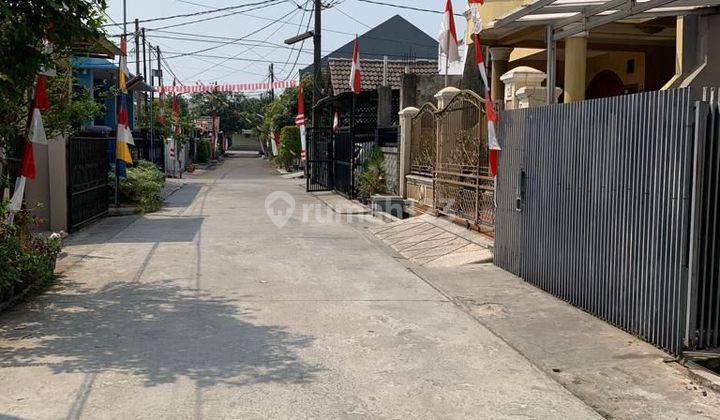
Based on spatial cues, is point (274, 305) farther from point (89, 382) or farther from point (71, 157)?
point (71, 157)

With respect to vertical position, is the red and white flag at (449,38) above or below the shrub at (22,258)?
above

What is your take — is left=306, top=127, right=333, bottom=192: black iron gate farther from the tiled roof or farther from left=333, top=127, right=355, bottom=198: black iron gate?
the tiled roof

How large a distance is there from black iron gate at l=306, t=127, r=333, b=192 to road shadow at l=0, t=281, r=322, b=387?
1746 centimetres

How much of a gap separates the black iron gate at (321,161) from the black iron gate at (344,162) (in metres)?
0.57

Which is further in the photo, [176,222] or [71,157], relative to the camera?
[176,222]

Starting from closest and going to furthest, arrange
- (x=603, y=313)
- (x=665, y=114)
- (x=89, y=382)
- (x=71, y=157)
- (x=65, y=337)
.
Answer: (x=89, y=382), (x=665, y=114), (x=65, y=337), (x=603, y=313), (x=71, y=157)

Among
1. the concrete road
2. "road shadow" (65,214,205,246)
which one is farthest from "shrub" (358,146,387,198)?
the concrete road

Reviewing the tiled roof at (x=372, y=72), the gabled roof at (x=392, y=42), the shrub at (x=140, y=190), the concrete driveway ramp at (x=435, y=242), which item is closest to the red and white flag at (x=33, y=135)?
the concrete driveway ramp at (x=435, y=242)

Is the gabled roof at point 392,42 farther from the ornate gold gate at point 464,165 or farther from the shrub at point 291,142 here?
the ornate gold gate at point 464,165

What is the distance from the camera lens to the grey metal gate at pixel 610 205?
5539 millimetres

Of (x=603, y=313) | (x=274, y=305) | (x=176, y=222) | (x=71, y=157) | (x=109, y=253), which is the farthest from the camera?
(x=176, y=222)

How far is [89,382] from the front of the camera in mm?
5055

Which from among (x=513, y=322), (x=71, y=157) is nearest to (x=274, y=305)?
(x=513, y=322)

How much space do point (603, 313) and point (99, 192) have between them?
12777 mm
